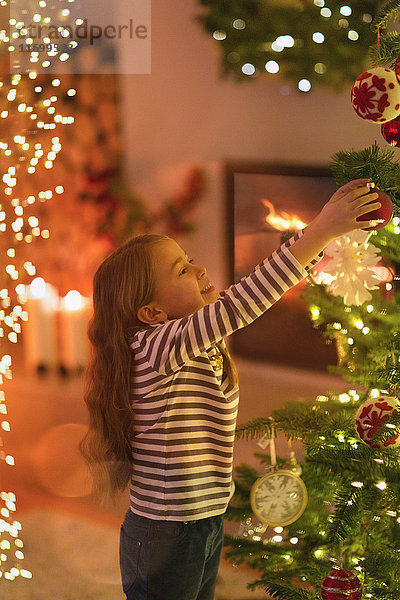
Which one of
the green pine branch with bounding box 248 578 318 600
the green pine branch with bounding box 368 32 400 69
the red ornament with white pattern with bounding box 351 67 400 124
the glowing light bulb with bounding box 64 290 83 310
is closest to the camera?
the red ornament with white pattern with bounding box 351 67 400 124

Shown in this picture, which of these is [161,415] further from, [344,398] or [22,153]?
[22,153]

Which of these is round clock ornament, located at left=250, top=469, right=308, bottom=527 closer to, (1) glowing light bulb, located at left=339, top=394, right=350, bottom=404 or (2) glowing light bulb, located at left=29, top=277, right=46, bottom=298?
(1) glowing light bulb, located at left=339, top=394, right=350, bottom=404

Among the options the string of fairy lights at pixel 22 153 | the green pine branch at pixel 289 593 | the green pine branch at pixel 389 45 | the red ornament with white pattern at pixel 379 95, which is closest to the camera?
the red ornament with white pattern at pixel 379 95

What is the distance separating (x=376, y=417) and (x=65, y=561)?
103 centimetres

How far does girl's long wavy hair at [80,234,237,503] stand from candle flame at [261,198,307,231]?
572 millimetres

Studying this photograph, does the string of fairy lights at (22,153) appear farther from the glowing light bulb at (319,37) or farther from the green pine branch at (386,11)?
the green pine branch at (386,11)

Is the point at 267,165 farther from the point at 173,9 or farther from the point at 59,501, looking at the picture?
the point at 59,501

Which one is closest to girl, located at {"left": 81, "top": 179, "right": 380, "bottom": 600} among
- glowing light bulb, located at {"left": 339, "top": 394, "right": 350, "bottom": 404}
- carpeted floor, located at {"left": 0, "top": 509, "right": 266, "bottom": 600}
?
glowing light bulb, located at {"left": 339, "top": 394, "right": 350, "bottom": 404}

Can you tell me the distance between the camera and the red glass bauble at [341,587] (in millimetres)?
1113

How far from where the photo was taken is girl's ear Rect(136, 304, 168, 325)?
3.74 feet

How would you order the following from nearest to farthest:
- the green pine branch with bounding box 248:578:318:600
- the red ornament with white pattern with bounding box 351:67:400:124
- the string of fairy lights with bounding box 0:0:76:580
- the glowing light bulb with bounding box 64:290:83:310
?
the red ornament with white pattern with bounding box 351:67:400:124 < the green pine branch with bounding box 248:578:318:600 < the string of fairy lights with bounding box 0:0:76:580 < the glowing light bulb with bounding box 64:290:83:310

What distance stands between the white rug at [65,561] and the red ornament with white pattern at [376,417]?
926mm

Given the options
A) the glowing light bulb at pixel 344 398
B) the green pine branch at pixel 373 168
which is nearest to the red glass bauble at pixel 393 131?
the green pine branch at pixel 373 168

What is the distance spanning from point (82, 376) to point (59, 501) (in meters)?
0.33
